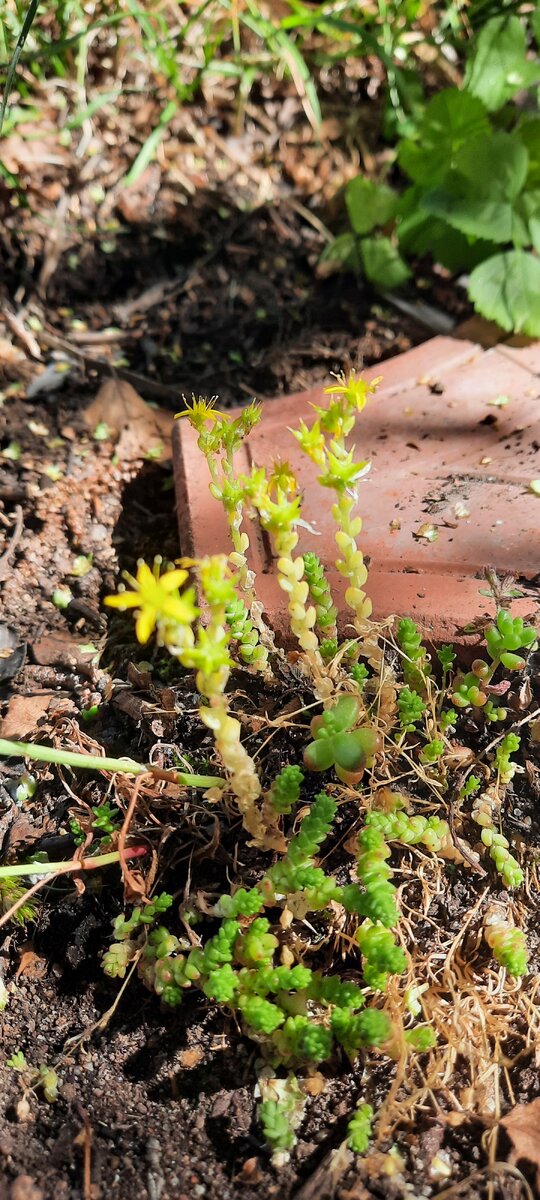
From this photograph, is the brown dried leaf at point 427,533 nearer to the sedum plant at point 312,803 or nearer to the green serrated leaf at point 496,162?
the sedum plant at point 312,803

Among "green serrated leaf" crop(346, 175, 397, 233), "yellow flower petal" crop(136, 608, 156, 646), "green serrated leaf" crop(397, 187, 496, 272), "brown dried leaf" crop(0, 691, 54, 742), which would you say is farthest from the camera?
"green serrated leaf" crop(346, 175, 397, 233)

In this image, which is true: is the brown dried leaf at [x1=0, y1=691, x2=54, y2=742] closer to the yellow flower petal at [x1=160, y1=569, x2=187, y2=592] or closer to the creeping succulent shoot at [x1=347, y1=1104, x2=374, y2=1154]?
the yellow flower petal at [x1=160, y1=569, x2=187, y2=592]

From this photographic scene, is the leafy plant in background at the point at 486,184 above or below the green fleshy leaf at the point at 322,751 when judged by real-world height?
above

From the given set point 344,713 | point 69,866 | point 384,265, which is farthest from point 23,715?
point 384,265

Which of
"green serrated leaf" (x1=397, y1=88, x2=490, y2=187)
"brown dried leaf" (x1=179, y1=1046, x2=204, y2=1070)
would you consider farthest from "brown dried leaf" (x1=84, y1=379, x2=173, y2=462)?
"brown dried leaf" (x1=179, y1=1046, x2=204, y2=1070)

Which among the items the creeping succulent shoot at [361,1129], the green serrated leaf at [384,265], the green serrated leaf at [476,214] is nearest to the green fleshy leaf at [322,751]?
the creeping succulent shoot at [361,1129]

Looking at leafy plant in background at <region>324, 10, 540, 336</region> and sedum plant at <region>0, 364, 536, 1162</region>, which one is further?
leafy plant in background at <region>324, 10, 540, 336</region>

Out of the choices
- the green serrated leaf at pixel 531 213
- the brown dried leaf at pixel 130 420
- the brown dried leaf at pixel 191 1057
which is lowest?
the brown dried leaf at pixel 191 1057

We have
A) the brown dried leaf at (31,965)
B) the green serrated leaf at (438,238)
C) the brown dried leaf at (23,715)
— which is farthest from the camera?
the green serrated leaf at (438,238)

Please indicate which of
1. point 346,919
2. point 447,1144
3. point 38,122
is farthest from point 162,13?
point 447,1144
